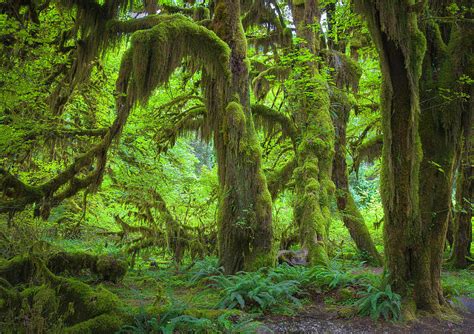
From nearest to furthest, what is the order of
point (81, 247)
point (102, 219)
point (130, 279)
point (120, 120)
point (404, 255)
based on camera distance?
point (404, 255) < point (120, 120) < point (130, 279) < point (81, 247) < point (102, 219)

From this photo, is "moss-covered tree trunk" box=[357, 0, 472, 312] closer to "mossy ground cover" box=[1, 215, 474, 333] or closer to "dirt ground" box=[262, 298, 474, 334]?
"dirt ground" box=[262, 298, 474, 334]

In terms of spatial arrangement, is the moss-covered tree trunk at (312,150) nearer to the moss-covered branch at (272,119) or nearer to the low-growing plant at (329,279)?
the moss-covered branch at (272,119)

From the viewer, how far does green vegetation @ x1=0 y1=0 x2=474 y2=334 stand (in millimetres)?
6027

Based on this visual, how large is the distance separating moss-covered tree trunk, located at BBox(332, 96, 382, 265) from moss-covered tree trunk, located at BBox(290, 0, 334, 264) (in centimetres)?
115

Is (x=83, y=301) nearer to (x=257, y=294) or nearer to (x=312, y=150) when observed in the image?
(x=257, y=294)

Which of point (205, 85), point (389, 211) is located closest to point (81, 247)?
point (205, 85)

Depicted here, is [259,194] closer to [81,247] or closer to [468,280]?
[468,280]

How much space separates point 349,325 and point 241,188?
3427 mm

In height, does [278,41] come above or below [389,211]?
above

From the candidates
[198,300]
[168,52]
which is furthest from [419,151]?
[168,52]

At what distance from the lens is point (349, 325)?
598cm

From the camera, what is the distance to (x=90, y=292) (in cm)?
587

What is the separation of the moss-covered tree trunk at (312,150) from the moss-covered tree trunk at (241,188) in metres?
1.70

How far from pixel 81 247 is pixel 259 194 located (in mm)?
8827
